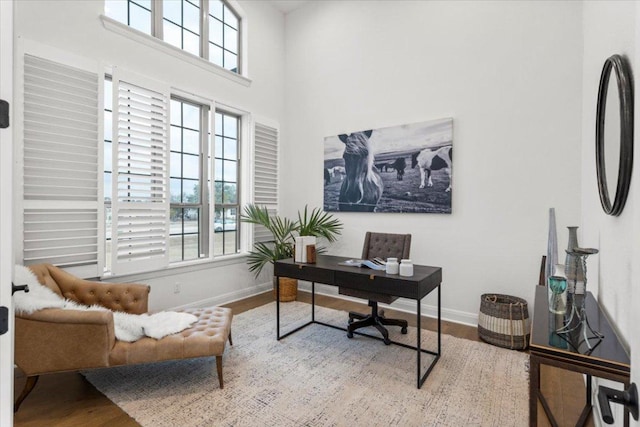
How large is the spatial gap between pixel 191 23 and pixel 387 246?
147 inches

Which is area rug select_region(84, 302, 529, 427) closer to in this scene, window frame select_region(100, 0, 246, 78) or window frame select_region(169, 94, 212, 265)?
window frame select_region(169, 94, 212, 265)

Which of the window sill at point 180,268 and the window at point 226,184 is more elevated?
the window at point 226,184

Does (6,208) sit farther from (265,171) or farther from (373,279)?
(265,171)

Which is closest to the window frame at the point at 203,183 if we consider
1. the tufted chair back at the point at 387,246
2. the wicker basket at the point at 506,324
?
the tufted chair back at the point at 387,246

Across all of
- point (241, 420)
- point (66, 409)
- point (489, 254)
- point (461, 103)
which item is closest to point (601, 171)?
point (489, 254)

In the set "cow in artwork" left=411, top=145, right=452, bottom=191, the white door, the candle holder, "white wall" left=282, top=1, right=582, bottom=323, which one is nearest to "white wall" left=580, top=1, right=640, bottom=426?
the candle holder

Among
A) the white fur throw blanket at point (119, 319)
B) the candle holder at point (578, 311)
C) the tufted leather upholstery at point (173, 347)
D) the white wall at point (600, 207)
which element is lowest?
the tufted leather upholstery at point (173, 347)

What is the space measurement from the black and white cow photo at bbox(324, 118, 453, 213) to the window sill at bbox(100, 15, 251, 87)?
1589 mm

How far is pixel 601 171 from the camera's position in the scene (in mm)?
1901

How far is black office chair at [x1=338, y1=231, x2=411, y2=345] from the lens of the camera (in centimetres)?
318

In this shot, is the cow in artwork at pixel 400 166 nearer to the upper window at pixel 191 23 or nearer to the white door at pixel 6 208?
the upper window at pixel 191 23

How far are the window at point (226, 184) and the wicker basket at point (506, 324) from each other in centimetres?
333

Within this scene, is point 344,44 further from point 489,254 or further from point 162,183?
point 489,254

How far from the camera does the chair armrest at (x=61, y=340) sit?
2025 mm
